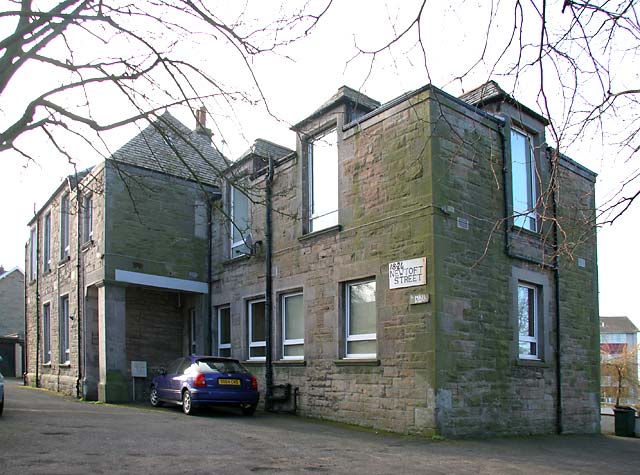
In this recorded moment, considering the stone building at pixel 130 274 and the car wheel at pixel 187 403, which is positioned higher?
the stone building at pixel 130 274

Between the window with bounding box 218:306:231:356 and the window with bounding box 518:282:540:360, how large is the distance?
27.3ft

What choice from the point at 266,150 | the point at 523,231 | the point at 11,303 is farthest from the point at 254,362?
the point at 11,303

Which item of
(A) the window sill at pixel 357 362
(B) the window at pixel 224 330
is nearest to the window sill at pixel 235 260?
(B) the window at pixel 224 330

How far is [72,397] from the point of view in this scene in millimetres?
19484

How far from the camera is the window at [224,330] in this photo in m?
18.9

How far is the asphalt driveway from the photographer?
8.18m

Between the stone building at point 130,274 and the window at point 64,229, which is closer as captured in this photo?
the stone building at point 130,274

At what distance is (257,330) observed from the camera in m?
17.4

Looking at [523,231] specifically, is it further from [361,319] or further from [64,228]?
[64,228]

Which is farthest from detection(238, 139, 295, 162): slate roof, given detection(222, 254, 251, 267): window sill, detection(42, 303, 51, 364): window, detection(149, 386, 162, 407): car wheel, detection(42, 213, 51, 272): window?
detection(42, 303, 51, 364): window

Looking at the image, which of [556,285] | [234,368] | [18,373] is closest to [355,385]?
[234,368]

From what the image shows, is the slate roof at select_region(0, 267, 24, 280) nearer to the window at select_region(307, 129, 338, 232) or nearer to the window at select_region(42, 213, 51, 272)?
the window at select_region(42, 213, 51, 272)

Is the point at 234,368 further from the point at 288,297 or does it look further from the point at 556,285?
the point at 556,285

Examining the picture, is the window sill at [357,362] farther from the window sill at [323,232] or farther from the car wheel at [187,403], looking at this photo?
the car wheel at [187,403]
